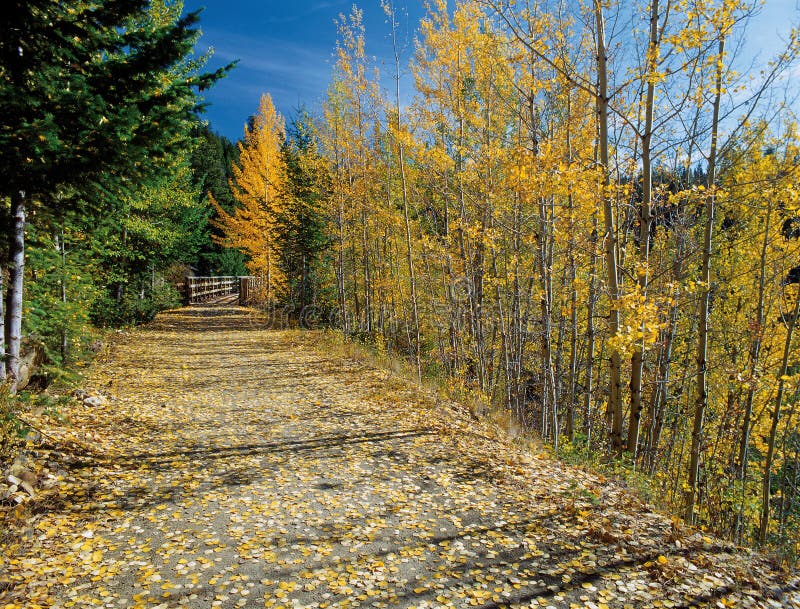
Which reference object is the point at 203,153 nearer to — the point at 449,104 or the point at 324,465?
the point at 449,104

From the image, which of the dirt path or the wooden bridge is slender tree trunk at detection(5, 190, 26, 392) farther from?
the wooden bridge

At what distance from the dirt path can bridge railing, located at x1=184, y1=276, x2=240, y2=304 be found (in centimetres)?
1893

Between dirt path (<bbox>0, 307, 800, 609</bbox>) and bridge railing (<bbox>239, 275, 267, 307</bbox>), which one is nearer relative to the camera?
dirt path (<bbox>0, 307, 800, 609</bbox>)

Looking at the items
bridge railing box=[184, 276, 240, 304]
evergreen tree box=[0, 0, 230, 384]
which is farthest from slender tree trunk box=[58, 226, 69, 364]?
bridge railing box=[184, 276, 240, 304]

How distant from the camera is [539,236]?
7.49m

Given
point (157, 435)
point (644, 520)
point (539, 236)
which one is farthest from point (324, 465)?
point (539, 236)

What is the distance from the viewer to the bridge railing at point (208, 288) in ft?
81.8

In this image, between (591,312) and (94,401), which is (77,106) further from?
(591,312)

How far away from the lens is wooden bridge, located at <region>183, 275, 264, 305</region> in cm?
2512

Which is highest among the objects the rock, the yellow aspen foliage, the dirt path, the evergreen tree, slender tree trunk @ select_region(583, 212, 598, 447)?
the yellow aspen foliage

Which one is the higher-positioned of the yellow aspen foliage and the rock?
the yellow aspen foliage

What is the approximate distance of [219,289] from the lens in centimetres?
3066

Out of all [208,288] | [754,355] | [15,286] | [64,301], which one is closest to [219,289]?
[208,288]

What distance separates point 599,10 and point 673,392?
31.6 feet
